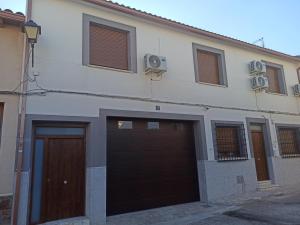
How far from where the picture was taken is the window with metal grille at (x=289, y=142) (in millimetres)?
11820

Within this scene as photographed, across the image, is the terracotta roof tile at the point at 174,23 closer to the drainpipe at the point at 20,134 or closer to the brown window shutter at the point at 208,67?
the brown window shutter at the point at 208,67

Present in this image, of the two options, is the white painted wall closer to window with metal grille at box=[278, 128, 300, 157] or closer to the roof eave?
the roof eave

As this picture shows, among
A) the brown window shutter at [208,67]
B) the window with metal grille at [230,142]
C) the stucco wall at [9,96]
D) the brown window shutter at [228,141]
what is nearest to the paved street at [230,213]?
the window with metal grille at [230,142]

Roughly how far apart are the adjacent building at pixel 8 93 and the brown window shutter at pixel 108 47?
6.36 ft

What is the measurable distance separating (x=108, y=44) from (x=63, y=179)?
4.13 meters

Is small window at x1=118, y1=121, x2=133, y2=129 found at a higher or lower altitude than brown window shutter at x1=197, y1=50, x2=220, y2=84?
lower

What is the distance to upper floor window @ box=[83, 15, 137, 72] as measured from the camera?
7.76m

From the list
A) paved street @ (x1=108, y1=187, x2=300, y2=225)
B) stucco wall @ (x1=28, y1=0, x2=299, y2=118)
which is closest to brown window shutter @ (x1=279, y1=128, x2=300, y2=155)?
stucco wall @ (x1=28, y1=0, x2=299, y2=118)

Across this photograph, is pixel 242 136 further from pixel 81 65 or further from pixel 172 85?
pixel 81 65

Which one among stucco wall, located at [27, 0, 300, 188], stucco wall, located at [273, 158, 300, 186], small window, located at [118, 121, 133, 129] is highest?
stucco wall, located at [27, 0, 300, 188]

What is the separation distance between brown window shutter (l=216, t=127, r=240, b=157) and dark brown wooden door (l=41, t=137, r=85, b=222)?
5124 millimetres

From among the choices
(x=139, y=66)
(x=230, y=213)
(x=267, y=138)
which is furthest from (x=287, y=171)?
(x=139, y=66)

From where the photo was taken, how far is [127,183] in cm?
793

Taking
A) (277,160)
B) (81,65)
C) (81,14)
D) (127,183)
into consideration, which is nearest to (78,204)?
(127,183)
